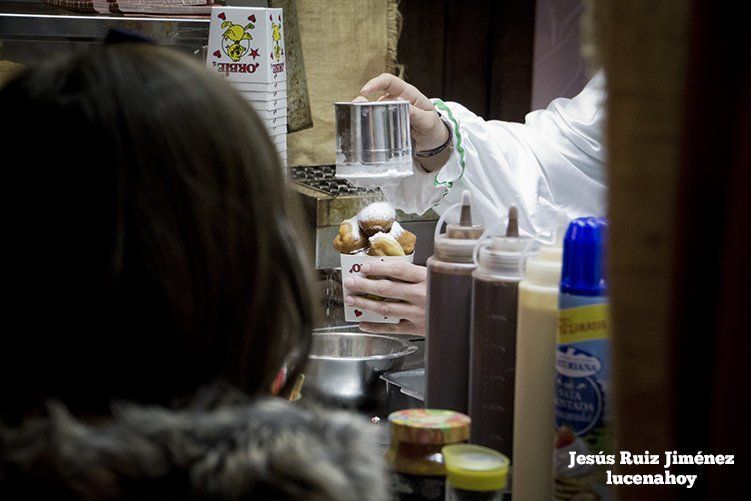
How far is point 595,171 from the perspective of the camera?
9.50ft

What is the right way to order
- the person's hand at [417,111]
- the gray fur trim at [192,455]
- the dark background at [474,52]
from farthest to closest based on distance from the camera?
the dark background at [474,52], the person's hand at [417,111], the gray fur trim at [192,455]

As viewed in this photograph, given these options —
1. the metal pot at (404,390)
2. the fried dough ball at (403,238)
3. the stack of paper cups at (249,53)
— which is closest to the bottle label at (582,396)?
the metal pot at (404,390)

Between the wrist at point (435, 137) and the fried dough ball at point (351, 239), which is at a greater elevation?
the wrist at point (435, 137)

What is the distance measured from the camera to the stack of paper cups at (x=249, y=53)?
6.52ft

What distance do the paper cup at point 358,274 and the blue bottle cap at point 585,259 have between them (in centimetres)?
107

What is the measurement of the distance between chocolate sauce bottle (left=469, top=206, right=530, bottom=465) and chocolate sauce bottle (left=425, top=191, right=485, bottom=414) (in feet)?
0.15

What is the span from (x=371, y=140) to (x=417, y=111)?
0.59 metres

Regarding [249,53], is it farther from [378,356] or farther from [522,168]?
[522,168]

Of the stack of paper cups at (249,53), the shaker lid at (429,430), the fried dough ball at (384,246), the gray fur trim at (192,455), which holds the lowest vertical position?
the shaker lid at (429,430)

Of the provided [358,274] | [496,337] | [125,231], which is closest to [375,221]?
[358,274]


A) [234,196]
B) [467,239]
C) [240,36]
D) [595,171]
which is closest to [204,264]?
[234,196]

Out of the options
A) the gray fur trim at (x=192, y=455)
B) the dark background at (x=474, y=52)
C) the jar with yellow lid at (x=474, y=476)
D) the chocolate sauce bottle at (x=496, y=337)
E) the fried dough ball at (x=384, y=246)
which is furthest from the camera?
the dark background at (x=474, y=52)

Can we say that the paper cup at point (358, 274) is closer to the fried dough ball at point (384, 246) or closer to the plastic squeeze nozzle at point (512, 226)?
the fried dough ball at point (384, 246)

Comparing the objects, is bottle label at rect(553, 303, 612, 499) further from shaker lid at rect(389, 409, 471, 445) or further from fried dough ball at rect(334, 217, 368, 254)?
fried dough ball at rect(334, 217, 368, 254)
